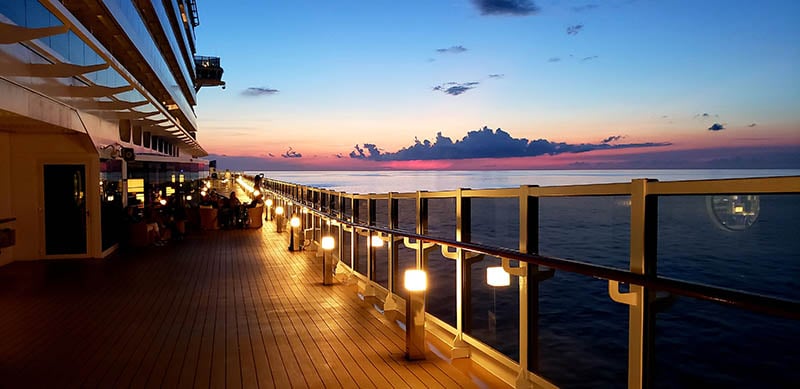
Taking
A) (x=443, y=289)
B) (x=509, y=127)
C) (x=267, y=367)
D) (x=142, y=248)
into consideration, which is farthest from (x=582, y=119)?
(x=267, y=367)

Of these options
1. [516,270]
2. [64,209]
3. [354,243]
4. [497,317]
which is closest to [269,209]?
[497,317]

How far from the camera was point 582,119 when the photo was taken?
3435 inches

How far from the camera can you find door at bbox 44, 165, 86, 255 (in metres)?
10.1

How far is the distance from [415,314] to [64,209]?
28.7 ft

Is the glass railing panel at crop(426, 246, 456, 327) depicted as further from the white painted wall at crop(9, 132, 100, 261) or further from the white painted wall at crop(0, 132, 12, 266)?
the white painted wall at crop(0, 132, 12, 266)

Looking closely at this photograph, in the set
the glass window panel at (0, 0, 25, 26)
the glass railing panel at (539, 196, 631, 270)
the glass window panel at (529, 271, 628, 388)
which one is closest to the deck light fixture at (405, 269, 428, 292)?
the glass window panel at (529, 271, 628, 388)

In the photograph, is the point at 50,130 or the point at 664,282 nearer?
the point at 664,282

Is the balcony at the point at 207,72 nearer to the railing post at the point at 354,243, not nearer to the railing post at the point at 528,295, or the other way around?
the railing post at the point at 354,243

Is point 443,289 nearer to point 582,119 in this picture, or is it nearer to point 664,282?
point 664,282

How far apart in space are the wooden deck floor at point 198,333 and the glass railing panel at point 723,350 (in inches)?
335

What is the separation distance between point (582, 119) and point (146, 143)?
77974 mm

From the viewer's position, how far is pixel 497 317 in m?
16.8

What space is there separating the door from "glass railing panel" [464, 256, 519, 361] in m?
8.00

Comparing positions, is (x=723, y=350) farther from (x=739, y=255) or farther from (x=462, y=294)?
(x=739, y=255)
